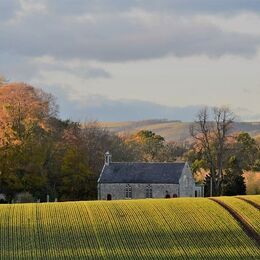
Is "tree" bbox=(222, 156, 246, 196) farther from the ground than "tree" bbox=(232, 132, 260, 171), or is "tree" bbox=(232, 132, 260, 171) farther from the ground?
"tree" bbox=(232, 132, 260, 171)

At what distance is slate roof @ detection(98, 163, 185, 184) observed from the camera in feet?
259

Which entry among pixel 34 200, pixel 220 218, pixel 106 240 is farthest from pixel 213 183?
pixel 106 240

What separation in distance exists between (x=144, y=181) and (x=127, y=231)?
3763cm

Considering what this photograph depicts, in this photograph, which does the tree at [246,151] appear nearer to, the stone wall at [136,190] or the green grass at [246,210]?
the stone wall at [136,190]

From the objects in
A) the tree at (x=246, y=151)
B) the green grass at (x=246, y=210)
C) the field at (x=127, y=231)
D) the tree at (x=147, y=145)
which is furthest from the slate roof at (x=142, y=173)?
the tree at (x=147, y=145)

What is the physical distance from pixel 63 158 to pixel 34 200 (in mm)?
6282

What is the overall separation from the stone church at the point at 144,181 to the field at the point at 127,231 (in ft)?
93.9

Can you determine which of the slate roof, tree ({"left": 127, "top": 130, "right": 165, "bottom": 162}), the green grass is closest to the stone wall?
the slate roof

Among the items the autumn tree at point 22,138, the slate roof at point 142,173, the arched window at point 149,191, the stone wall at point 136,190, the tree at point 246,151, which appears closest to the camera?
the autumn tree at point 22,138

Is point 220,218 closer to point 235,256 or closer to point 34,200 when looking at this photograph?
point 235,256

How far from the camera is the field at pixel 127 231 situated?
38.0 meters

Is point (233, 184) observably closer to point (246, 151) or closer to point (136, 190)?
point (136, 190)

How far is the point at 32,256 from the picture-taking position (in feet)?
121

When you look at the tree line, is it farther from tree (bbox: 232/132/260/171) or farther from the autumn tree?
tree (bbox: 232/132/260/171)
